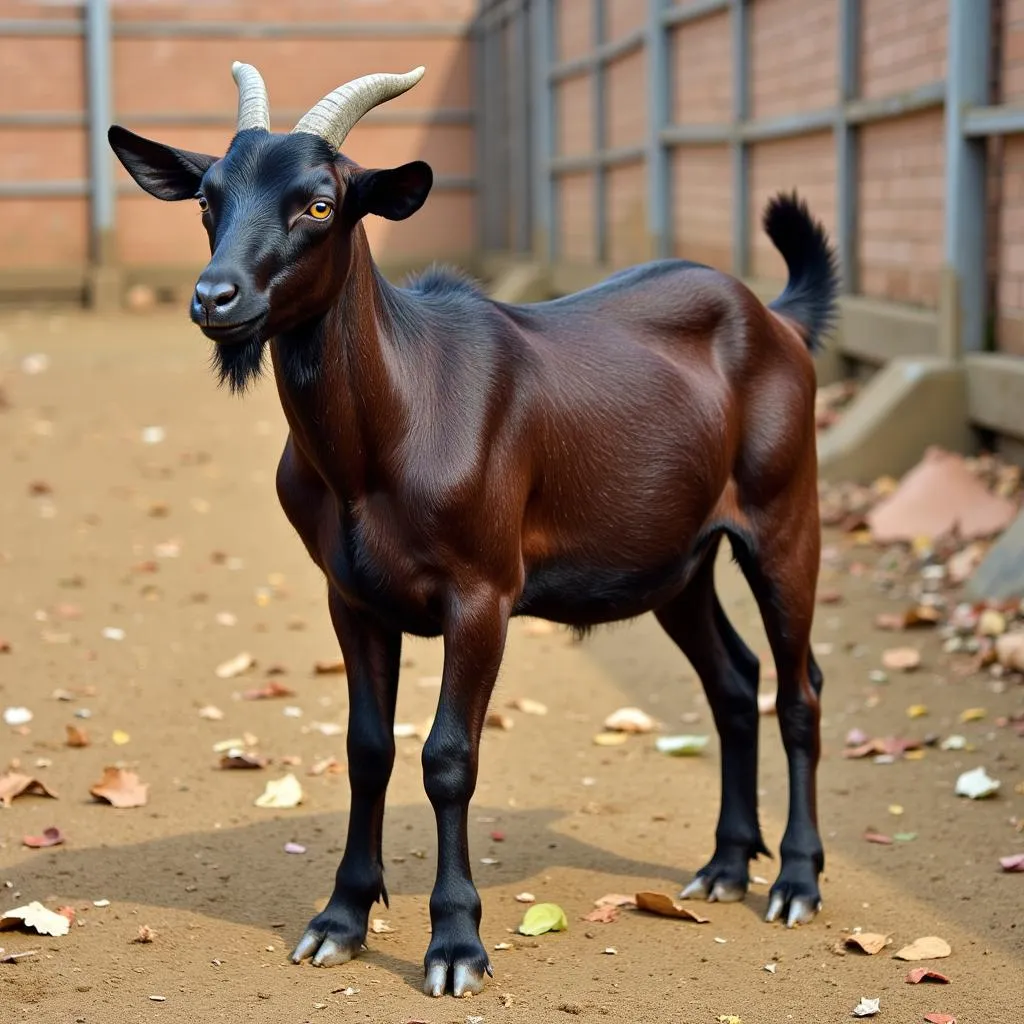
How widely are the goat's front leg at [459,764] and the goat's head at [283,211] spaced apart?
79 cm

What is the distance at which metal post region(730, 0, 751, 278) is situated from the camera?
12078 millimetres

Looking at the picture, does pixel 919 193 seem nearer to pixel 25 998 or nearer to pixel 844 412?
pixel 844 412

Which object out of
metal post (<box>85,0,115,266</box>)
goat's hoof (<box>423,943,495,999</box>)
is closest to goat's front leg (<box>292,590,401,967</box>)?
goat's hoof (<box>423,943,495,999</box>)

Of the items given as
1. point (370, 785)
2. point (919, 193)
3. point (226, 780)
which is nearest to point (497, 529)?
point (370, 785)

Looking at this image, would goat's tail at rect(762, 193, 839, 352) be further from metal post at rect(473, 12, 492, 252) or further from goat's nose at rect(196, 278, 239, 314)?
metal post at rect(473, 12, 492, 252)

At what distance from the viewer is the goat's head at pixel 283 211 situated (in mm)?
3467

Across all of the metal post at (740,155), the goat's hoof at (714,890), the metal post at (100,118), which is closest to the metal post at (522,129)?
the metal post at (100,118)

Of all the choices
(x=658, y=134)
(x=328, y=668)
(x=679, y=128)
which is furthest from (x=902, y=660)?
(x=658, y=134)

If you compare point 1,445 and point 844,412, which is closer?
point 844,412

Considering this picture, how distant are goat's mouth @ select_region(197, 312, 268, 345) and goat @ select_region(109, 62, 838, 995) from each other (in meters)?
0.01

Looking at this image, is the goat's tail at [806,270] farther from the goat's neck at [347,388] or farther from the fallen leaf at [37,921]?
the fallen leaf at [37,921]

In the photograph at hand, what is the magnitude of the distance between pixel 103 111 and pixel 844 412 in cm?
1315

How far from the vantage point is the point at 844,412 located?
33.5ft

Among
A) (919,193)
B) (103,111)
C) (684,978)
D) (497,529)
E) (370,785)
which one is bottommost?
(684,978)
